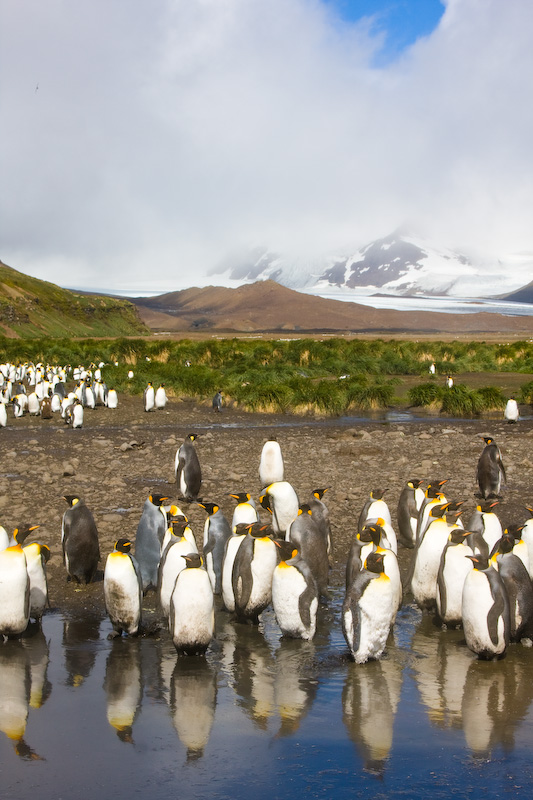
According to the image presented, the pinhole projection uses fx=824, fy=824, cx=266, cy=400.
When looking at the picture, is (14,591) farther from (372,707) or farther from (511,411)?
(511,411)

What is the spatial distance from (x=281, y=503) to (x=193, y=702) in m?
3.41

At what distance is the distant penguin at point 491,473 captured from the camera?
10.4m

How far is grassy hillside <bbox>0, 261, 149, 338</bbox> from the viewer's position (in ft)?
202

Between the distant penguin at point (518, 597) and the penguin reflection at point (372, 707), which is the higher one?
the distant penguin at point (518, 597)

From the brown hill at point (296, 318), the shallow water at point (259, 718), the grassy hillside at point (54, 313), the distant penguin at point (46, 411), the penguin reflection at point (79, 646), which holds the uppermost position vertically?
the brown hill at point (296, 318)

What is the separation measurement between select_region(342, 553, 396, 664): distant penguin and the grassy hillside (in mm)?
55060

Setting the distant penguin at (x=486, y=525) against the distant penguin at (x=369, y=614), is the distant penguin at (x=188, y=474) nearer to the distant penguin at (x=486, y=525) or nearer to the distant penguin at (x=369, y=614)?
the distant penguin at (x=486, y=525)

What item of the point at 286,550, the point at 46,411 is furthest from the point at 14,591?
the point at 46,411

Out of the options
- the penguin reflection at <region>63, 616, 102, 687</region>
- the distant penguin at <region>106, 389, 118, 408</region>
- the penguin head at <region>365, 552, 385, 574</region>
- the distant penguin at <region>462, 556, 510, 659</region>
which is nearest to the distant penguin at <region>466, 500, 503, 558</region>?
the distant penguin at <region>462, 556, 510, 659</region>

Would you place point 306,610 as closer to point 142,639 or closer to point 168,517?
point 142,639

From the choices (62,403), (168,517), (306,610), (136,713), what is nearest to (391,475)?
(168,517)

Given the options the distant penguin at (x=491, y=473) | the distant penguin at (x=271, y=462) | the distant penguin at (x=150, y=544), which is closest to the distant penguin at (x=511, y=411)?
the distant penguin at (x=491, y=473)

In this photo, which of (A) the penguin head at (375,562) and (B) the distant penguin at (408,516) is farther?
(B) the distant penguin at (408,516)

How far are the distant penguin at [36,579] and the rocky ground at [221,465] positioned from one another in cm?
41
